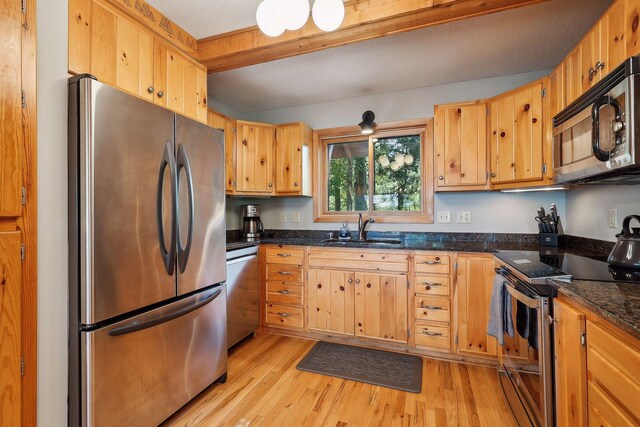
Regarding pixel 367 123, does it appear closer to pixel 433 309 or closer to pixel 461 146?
pixel 461 146

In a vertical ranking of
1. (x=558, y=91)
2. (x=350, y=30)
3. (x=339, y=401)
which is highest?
(x=350, y=30)

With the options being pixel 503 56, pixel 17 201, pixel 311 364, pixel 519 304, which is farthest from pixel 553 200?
pixel 17 201

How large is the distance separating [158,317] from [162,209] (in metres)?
0.58

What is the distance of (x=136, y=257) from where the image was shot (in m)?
1.42

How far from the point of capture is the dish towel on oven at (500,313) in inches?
64.6

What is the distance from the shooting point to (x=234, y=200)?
3.42m

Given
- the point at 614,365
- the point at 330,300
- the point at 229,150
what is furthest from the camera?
the point at 229,150

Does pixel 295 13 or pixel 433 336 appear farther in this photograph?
pixel 433 336

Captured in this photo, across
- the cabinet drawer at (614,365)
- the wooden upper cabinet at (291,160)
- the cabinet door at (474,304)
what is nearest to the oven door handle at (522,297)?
the cabinet drawer at (614,365)

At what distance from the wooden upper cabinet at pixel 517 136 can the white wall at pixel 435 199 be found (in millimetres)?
411

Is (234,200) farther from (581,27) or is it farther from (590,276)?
(581,27)

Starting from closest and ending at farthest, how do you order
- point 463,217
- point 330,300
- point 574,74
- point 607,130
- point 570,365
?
point 570,365, point 607,130, point 574,74, point 330,300, point 463,217

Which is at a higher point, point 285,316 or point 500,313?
point 500,313

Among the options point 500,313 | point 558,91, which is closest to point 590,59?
point 558,91
